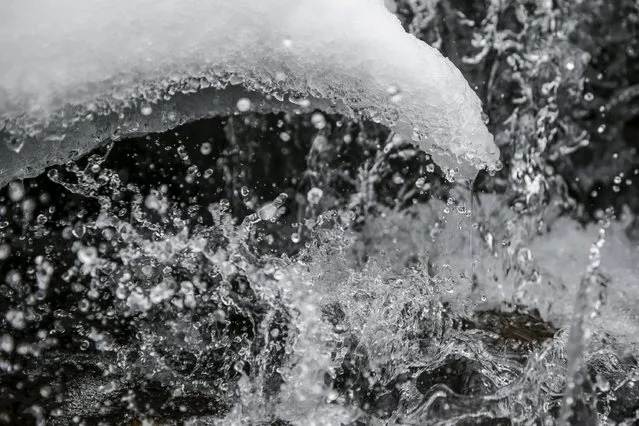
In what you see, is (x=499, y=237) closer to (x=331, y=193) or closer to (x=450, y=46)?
(x=331, y=193)

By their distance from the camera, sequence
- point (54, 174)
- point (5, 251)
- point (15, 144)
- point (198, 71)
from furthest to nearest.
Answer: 1. point (5, 251)
2. point (54, 174)
3. point (198, 71)
4. point (15, 144)

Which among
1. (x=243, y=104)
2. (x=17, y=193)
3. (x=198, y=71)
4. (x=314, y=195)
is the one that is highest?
(x=198, y=71)

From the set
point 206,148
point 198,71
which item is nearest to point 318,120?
point 206,148

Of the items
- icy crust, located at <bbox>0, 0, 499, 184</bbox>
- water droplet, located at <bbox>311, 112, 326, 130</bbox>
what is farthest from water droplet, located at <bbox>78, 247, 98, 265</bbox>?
water droplet, located at <bbox>311, 112, 326, 130</bbox>

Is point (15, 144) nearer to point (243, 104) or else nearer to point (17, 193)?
point (243, 104)

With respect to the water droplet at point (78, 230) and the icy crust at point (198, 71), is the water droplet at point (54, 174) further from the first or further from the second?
the icy crust at point (198, 71)
